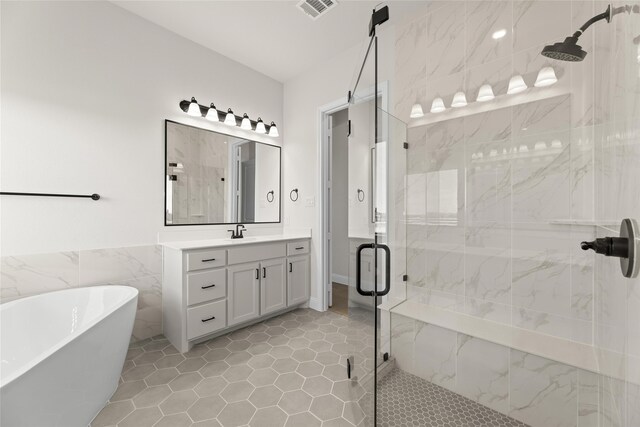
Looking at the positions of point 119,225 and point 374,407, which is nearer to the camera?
point 374,407

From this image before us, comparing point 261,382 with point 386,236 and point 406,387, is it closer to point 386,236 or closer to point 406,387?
point 406,387

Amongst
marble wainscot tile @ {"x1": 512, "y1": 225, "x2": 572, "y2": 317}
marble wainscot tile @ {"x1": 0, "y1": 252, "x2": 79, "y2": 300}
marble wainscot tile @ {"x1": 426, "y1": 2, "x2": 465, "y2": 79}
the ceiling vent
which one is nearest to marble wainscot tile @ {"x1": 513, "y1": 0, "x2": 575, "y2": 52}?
marble wainscot tile @ {"x1": 426, "y1": 2, "x2": 465, "y2": 79}

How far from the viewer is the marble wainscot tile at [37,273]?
1.75 metres

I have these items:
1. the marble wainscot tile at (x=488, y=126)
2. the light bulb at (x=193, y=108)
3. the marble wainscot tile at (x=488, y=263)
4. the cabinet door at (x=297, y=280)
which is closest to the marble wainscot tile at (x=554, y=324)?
the marble wainscot tile at (x=488, y=263)

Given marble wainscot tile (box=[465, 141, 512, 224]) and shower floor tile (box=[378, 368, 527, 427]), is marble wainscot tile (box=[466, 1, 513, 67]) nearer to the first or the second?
marble wainscot tile (box=[465, 141, 512, 224])

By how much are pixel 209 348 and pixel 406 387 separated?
1.56 meters

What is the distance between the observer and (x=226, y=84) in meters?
2.93

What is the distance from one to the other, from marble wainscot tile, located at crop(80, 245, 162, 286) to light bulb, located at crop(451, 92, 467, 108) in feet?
8.83

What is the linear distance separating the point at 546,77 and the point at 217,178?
2.77 m

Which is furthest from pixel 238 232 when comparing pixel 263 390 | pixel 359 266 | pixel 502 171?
pixel 502 171

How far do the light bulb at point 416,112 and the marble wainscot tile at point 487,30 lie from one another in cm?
40

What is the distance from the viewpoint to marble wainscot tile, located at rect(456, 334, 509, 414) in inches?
59.4

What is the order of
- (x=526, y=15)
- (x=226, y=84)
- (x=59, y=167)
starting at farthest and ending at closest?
(x=226, y=84), (x=59, y=167), (x=526, y=15)

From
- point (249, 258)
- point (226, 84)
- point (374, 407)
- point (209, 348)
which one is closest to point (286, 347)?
point (209, 348)
